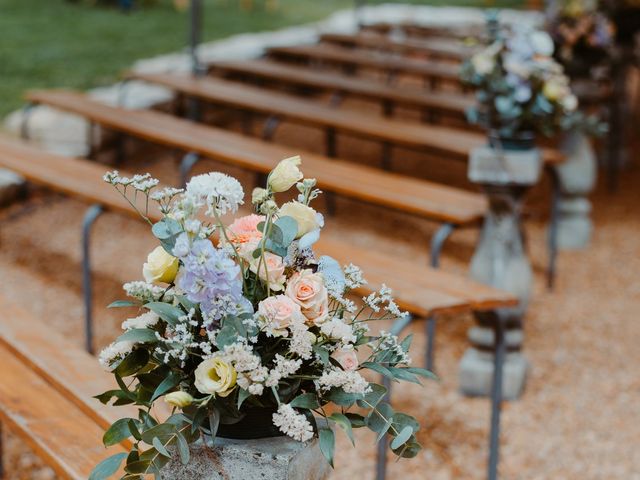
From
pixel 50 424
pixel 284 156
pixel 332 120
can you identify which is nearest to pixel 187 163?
pixel 284 156

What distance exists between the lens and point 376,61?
7.54 m

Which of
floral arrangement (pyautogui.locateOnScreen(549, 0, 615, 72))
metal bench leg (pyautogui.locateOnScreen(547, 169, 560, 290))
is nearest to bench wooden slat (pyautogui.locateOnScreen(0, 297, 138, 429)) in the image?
metal bench leg (pyautogui.locateOnScreen(547, 169, 560, 290))

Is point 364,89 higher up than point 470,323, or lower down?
higher up

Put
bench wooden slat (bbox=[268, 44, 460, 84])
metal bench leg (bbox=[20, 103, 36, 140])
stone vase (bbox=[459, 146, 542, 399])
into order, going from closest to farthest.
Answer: stone vase (bbox=[459, 146, 542, 399]), metal bench leg (bbox=[20, 103, 36, 140]), bench wooden slat (bbox=[268, 44, 460, 84])

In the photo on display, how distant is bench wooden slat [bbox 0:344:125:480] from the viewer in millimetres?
2256

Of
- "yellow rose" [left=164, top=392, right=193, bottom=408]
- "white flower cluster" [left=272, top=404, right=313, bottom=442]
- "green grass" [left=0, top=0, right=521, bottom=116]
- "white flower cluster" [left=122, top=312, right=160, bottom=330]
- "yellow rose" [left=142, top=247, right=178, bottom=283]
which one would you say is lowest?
"green grass" [left=0, top=0, right=521, bottom=116]

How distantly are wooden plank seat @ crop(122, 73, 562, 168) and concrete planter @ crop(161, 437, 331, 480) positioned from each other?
3.28 meters

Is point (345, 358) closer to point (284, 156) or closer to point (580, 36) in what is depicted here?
point (284, 156)

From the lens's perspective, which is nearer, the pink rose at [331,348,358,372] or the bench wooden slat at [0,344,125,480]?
the pink rose at [331,348,358,372]

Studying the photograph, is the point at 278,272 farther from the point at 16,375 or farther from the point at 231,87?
the point at 231,87

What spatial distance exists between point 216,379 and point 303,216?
32 cm

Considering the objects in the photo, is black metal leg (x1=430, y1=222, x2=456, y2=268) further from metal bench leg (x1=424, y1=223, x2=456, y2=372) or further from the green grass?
the green grass

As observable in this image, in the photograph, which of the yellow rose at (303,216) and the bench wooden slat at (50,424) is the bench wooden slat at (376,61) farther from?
the yellow rose at (303,216)

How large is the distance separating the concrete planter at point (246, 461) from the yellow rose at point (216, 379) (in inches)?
5.6
